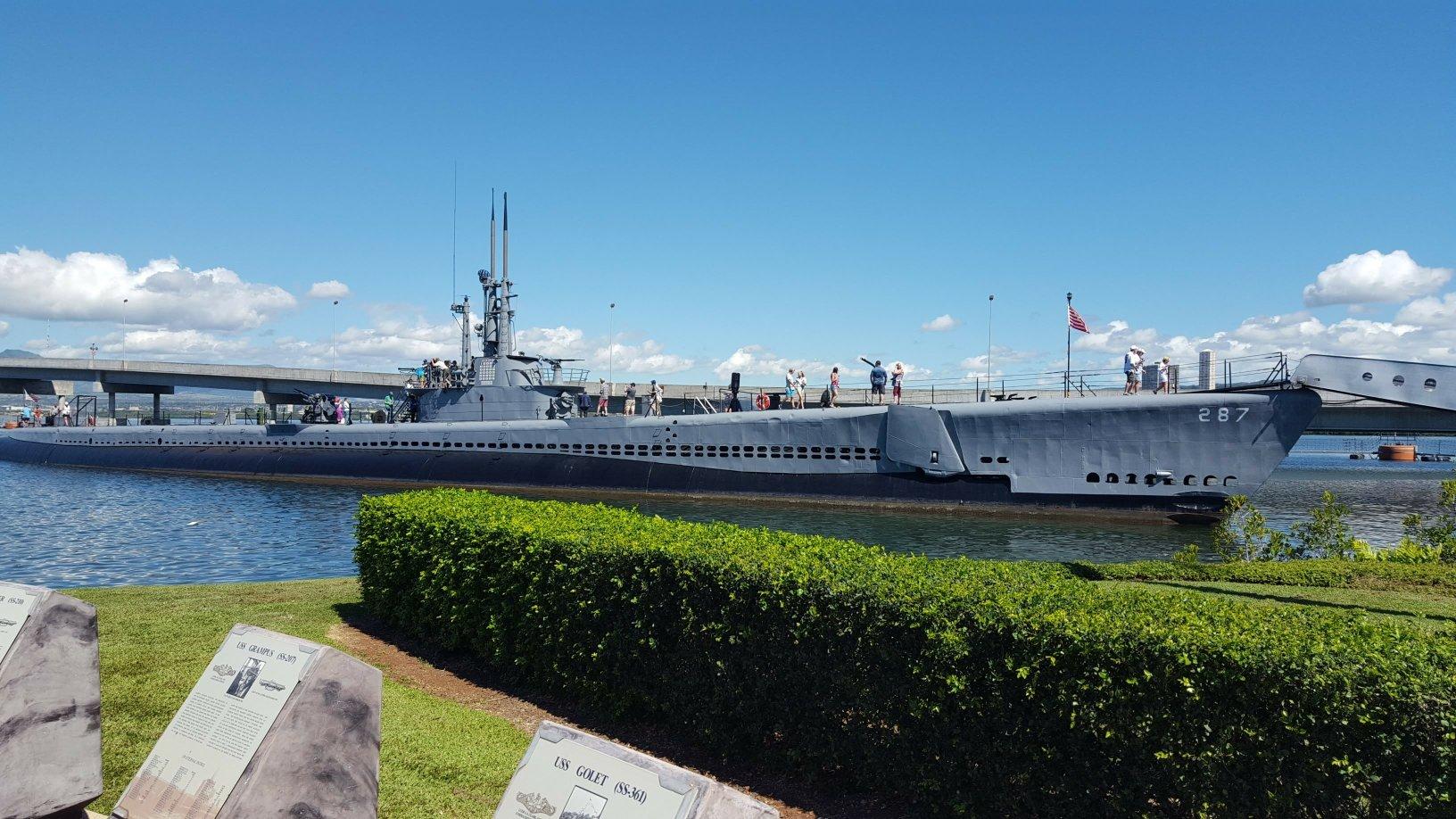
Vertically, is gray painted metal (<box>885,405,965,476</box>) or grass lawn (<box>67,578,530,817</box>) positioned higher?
gray painted metal (<box>885,405,965,476</box>)

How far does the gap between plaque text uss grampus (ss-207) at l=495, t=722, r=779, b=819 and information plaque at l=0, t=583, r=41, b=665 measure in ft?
11.0

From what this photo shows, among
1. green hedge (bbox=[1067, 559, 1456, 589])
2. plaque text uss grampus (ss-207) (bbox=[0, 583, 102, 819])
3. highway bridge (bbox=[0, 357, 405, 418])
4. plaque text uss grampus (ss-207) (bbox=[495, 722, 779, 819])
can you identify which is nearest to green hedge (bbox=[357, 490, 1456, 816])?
plaque text uss grampus (ss-207) (bbox=[495, 722, 779, 819])

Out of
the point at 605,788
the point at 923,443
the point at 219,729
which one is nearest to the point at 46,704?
the point at 219,729

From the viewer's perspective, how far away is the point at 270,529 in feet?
71.9

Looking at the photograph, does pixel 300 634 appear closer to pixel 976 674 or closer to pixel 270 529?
pixel 976 674

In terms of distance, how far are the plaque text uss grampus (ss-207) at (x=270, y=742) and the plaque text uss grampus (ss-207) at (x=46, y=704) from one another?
0.33 meters

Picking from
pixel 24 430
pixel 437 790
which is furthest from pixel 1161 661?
pixel 24 430

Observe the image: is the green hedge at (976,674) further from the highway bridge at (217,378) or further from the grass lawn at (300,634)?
the highway bridge at (217,378)

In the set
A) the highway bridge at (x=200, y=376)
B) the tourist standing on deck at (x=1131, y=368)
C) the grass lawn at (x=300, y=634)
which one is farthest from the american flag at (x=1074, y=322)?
the highway bridge at (x=200, y=376)

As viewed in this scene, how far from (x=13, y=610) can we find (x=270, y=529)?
18.5m

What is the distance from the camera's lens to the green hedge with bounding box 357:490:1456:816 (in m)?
3.96

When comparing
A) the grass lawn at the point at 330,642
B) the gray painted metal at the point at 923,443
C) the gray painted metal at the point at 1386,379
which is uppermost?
the gray painted metal at the point at 1386,379

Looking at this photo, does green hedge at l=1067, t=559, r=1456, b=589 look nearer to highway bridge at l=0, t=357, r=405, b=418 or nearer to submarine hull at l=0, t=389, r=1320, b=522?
submarine hull at l=0, t=389, r=1320, b=522

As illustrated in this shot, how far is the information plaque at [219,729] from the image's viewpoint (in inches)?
158
